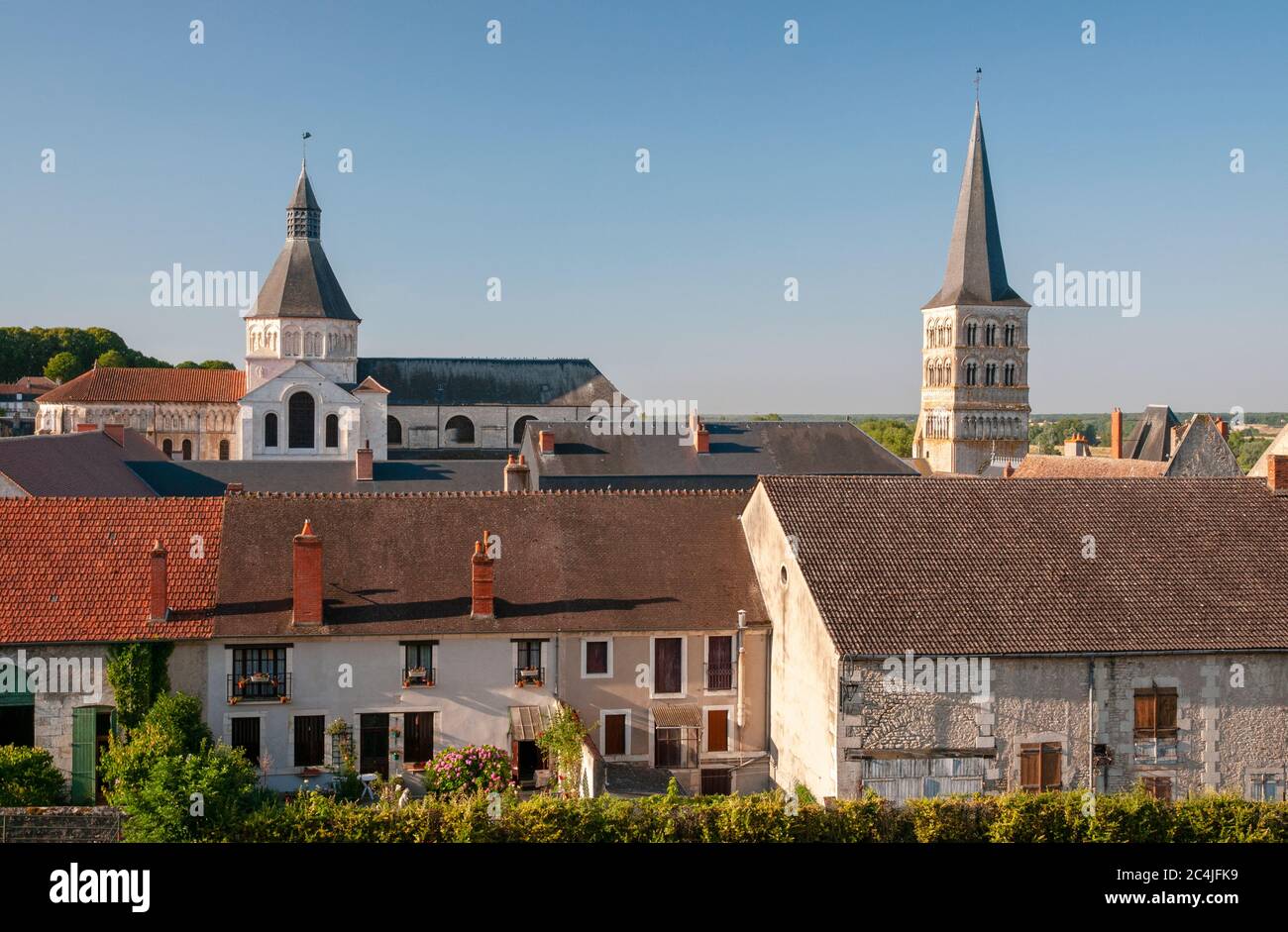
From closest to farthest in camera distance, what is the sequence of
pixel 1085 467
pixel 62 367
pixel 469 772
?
1. pixel 469 772
2. pixel 1085 467
3. pixel 62 367

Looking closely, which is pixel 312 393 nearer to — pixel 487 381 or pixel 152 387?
pixel 487 381

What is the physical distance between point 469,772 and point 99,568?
9.36m

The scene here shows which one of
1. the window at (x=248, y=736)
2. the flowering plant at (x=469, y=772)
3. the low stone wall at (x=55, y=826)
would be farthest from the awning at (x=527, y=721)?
the low stone wall at (x=55, y=826)

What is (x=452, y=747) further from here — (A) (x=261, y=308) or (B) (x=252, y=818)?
(A) (x=261, y=308)

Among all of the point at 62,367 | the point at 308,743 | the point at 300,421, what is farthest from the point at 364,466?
the point at 62,367

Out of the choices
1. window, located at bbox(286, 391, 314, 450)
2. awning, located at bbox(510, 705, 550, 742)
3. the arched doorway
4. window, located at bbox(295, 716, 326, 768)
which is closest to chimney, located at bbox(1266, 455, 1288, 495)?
awning, located at bbox(510, 705, 550, 742)

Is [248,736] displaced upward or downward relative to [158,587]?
downward

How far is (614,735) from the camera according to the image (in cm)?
2598

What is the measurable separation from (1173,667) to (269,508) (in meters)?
19.7

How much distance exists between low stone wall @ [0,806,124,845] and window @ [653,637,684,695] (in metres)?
11.7

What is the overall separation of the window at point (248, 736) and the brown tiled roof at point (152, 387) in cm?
7186

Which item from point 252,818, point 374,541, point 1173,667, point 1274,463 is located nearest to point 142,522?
point 374,541

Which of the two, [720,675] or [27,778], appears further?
[720,675]
